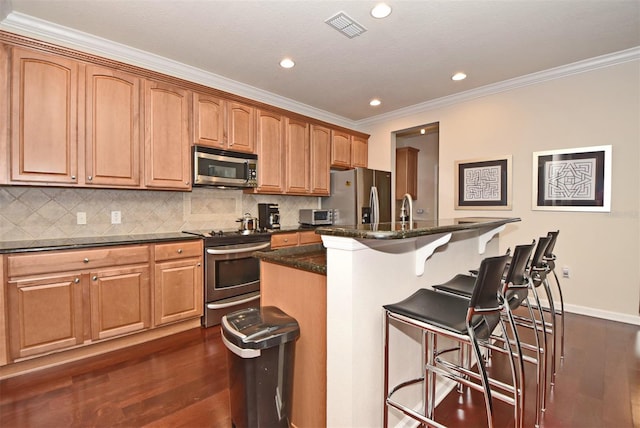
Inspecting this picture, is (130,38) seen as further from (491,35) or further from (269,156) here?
Answer: (491,35)

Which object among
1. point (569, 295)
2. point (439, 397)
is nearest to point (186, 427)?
point (439, 397)

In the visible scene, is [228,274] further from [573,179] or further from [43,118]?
[573,179]

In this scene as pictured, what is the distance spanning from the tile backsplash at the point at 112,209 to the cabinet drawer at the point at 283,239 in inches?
25.9

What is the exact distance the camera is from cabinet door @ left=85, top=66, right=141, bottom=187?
8.35 ft

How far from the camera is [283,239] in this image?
3.71 meters

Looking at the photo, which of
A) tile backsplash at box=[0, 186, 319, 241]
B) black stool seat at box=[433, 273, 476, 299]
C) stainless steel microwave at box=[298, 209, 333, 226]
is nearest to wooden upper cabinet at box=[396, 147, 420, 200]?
stainless steel microwave at box=[298, 209, 333, 226]

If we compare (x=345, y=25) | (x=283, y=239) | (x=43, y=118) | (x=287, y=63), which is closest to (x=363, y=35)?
(x=345, y=25)

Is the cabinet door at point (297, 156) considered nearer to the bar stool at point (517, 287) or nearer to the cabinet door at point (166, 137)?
the cabinet door at point (166, 137)

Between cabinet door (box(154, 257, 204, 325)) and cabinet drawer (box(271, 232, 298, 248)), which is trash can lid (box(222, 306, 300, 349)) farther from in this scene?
cabinet drawer (box(271, 232, 298, 248))

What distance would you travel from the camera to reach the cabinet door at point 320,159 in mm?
4445

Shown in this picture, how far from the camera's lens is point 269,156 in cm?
389

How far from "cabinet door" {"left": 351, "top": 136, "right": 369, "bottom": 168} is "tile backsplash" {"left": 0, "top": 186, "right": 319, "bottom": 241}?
1.82 metres

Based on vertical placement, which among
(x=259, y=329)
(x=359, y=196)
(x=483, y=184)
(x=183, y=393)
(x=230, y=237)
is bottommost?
(x=183, y=393)

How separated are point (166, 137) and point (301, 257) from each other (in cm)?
213
